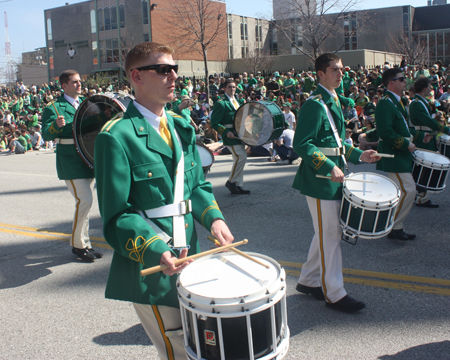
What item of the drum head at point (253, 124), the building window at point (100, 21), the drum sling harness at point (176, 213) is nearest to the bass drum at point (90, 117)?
the drum sling harness at point (176, 213)

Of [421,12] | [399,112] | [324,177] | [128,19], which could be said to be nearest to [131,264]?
[324,177]

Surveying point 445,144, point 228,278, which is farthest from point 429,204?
point 228,278

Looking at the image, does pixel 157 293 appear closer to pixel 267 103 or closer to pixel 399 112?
pixel 399 112

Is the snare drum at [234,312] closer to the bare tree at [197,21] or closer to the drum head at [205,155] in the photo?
the drum head at [205,155]

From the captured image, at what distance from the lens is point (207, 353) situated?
2.06m

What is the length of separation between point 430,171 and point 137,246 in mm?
4821

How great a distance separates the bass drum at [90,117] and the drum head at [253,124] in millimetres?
3659

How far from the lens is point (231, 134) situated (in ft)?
27.7

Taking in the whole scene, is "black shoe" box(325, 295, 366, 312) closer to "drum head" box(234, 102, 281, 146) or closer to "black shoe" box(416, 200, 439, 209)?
"black shoe" box(416, 200, 439, 209)

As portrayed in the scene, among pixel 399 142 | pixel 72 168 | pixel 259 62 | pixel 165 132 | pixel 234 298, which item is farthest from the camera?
pixel 259 62

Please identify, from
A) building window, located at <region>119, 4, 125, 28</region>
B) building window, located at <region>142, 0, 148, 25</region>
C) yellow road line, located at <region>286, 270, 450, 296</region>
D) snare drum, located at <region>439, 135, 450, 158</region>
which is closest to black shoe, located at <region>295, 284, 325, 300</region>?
yellow road line, located at <region>286, 270, 450, 296</region>

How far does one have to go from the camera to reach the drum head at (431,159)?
18.9 ft

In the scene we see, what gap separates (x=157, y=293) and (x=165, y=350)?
335 millimetres

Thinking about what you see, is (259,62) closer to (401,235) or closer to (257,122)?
(257,122)
